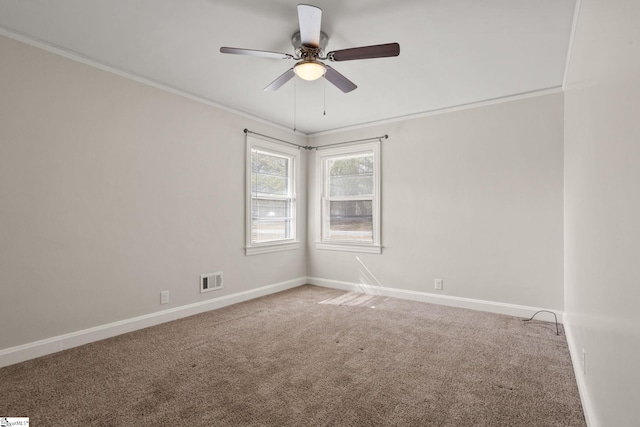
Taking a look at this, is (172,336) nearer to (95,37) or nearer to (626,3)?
(95,37)

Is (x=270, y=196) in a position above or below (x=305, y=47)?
below

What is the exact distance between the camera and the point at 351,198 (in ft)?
16.9

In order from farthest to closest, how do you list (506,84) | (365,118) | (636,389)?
(365,118)
(506,84)
(636,389)

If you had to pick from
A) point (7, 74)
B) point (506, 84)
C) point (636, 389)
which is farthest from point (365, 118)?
point (636, 389)

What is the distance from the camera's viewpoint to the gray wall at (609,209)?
3.49ft

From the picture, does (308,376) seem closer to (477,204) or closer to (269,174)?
(477,204)

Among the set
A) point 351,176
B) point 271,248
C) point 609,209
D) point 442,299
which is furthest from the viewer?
point 351,176

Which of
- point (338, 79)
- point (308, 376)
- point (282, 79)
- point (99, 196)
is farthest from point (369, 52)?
point (99, 196)

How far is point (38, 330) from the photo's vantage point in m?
2.67

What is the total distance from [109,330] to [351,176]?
367 cm

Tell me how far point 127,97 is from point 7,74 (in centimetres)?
88

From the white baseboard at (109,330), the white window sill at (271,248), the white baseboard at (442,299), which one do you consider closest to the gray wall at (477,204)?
the white baseboard at (442,299)

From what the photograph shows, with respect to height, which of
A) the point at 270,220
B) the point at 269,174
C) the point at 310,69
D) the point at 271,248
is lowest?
the point at 271,248

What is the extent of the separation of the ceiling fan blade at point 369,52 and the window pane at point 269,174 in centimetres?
258
